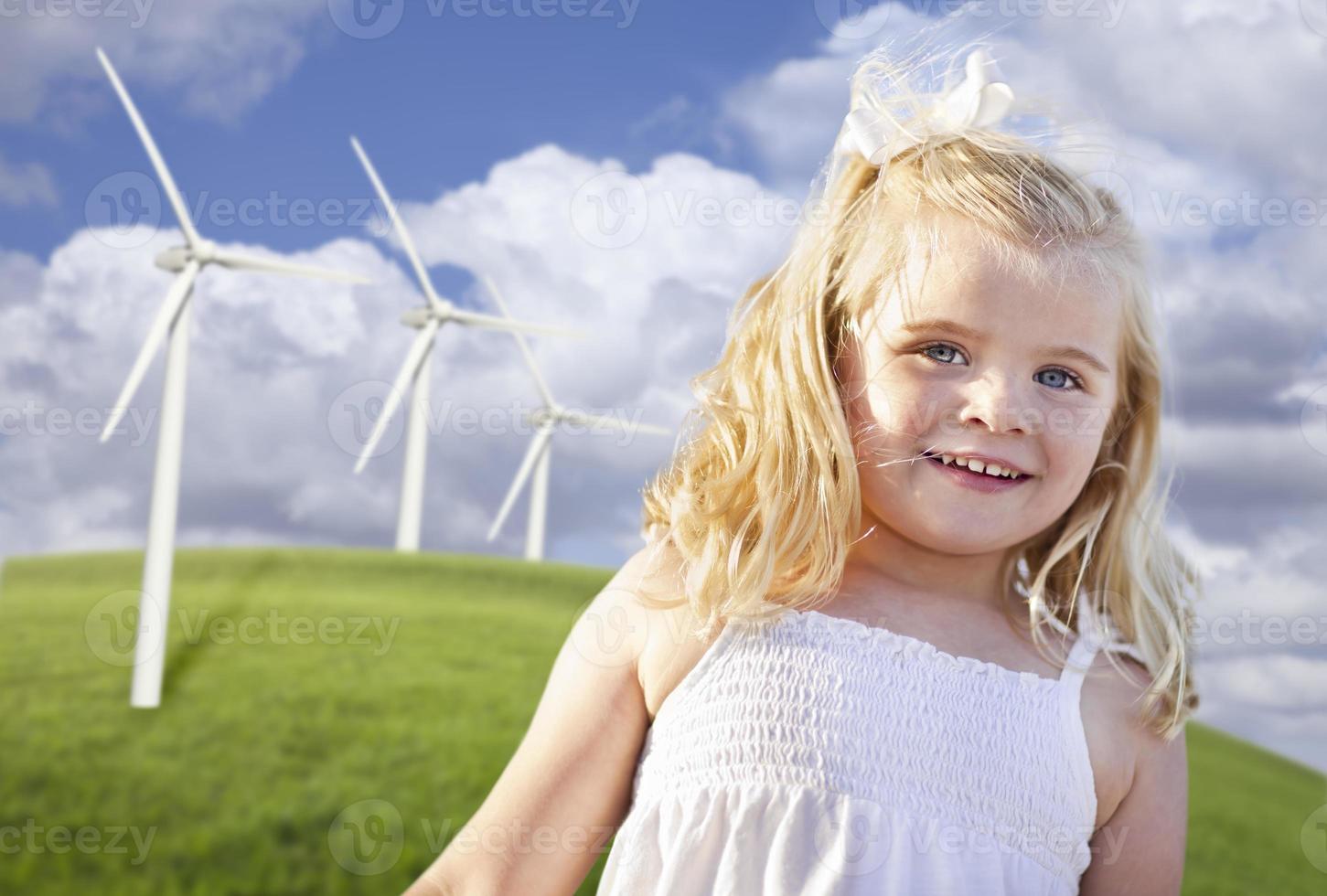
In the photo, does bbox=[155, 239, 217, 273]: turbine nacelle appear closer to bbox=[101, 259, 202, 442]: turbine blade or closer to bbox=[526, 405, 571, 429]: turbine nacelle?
bbox=[101, 259, 202, 442]: turbine blade

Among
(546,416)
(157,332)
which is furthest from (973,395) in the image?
(546,416)

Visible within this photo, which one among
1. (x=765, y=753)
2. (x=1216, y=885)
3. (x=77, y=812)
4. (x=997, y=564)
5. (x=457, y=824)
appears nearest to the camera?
(x=765, y=753)

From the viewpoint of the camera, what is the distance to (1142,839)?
2.00 meters

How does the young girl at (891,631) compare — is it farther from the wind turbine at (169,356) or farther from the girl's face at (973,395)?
the wind turbine at (169,356)

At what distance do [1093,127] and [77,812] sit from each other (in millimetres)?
12081

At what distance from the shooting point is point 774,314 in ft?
7.24

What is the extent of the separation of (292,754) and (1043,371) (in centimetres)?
1190

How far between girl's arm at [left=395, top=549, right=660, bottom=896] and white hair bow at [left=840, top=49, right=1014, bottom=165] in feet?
3.26

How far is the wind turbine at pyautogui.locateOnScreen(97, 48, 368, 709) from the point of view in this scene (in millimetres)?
12766

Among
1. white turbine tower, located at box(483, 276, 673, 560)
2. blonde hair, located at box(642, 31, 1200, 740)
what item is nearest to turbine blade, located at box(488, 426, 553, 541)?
white turbine tower, located at box(483, 276, 673, 560)

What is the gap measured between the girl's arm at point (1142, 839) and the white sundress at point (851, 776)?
61mm

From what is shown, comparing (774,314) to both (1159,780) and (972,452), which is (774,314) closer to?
(972,452)

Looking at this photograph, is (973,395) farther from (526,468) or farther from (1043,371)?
(526,468)

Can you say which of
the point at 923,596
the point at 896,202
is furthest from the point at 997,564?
the point at 896,202
